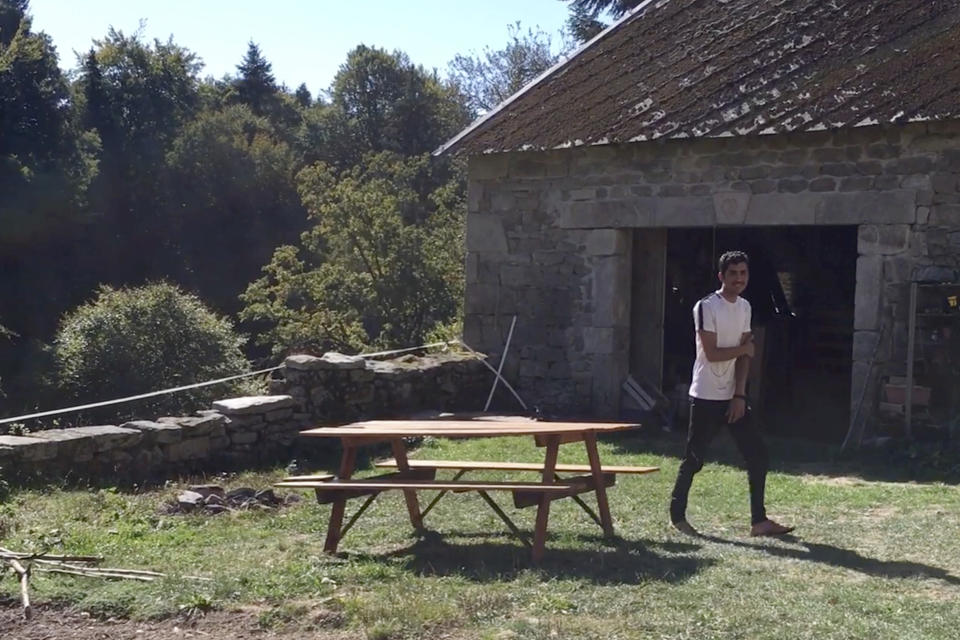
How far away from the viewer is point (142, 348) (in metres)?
16.8

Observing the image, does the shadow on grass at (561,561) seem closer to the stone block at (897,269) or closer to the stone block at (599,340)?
the stone block at (897,269)

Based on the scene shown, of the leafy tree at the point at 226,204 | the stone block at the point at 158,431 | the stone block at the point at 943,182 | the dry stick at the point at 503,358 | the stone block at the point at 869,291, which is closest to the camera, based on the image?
the stone block at the point at 158,431

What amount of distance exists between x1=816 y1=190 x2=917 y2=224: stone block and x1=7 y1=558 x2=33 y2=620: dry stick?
7.85 meters

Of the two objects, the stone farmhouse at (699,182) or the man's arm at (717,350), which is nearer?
the man's arm at (717,350)

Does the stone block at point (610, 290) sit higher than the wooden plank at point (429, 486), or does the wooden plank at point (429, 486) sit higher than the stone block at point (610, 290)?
the stone block at point (610, 290)

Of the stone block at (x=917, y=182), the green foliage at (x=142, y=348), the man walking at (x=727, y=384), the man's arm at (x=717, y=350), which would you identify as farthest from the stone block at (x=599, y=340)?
the green foliage at (x=142, y=348)

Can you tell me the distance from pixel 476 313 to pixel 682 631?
8392 millimetres

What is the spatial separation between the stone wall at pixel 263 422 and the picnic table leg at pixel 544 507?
3.78 m

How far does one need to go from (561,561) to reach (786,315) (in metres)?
9.55

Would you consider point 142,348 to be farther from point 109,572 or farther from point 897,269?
point 109,572

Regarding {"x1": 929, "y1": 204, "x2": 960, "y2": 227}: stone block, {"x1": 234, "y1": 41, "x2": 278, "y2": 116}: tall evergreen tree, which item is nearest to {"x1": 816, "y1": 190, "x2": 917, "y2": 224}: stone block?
{"x1": 929, "y1": 204, "x2": 960, "y2": 227}: stone block

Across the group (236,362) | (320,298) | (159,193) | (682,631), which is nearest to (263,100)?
(159,193)

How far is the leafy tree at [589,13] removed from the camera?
101ft

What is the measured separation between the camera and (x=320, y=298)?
69.9ft
